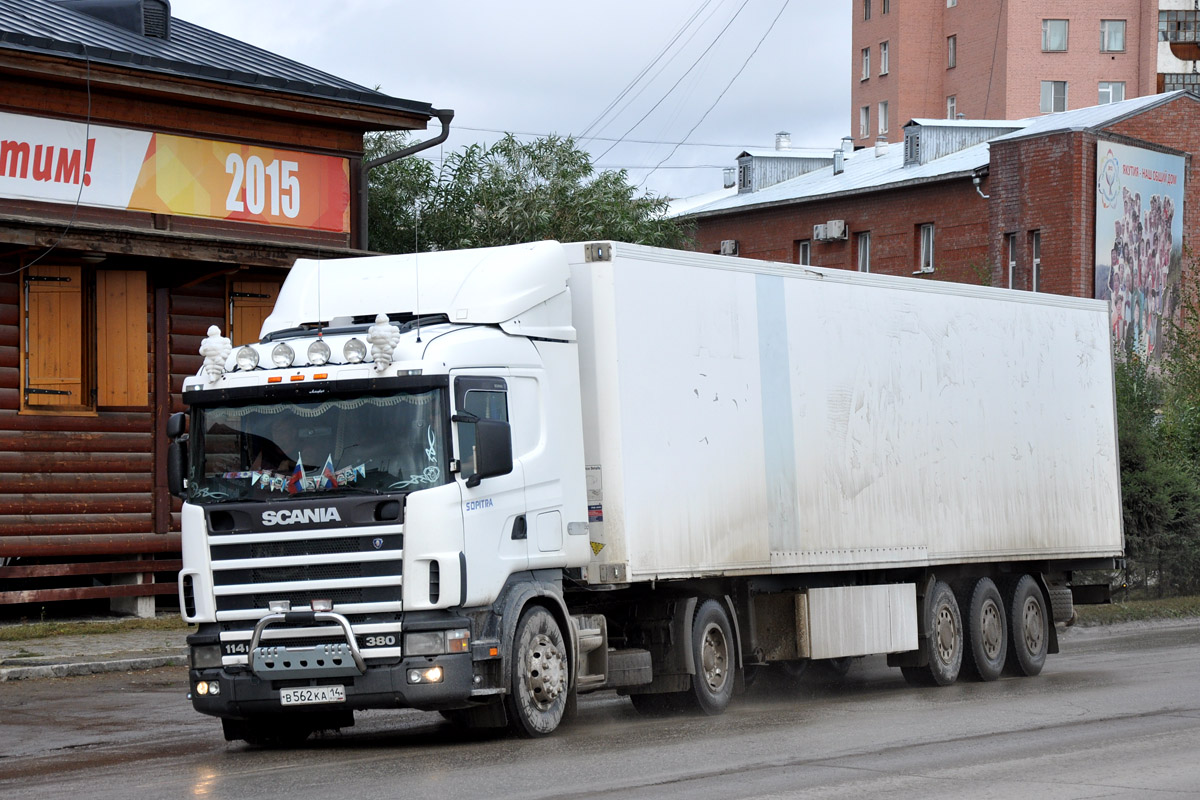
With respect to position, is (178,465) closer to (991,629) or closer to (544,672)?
(544,672)

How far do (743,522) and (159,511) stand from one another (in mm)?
10015

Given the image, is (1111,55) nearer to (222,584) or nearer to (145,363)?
(145,363)

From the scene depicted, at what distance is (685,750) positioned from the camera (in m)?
11.2

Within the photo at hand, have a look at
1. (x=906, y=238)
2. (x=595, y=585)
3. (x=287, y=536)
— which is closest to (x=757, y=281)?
(x=595, y=585)

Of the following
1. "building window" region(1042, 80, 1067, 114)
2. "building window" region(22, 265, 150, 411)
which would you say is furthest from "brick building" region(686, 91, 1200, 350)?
"building window" region(22, 265, 150, 411)

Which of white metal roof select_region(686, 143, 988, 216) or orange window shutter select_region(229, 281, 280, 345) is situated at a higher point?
white metal roof select_region(686, 143, 988, 216)

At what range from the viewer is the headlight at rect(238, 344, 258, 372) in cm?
1172

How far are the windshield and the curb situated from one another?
568 cm

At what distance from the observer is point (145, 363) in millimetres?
21016

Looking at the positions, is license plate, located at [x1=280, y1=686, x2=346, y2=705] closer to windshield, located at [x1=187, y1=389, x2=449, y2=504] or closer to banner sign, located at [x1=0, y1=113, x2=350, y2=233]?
windshield, located at [x1=187, y1=389, x2=449, y2=504]

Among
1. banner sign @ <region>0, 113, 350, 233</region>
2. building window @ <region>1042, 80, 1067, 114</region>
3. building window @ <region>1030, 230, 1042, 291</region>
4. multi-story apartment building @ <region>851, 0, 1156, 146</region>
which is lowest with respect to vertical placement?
banner sign @ <region>0, 113, 350, 233</region>

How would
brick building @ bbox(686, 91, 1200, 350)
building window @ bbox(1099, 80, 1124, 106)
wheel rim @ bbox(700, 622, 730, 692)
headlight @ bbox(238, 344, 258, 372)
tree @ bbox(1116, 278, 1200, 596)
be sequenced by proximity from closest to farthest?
headlight @ bbox(238, 344, 258, 372), wheel rim @ bbox(700, 622, 730, 692), tree @ bbox(1116, 278, 1200, 596), brick building @ bbox(686, 91, 1200, 350), building window @ bbox(1099, 80, 1124, 106)

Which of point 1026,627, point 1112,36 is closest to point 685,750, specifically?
point 1026,627

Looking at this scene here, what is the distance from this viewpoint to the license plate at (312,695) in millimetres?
11164
